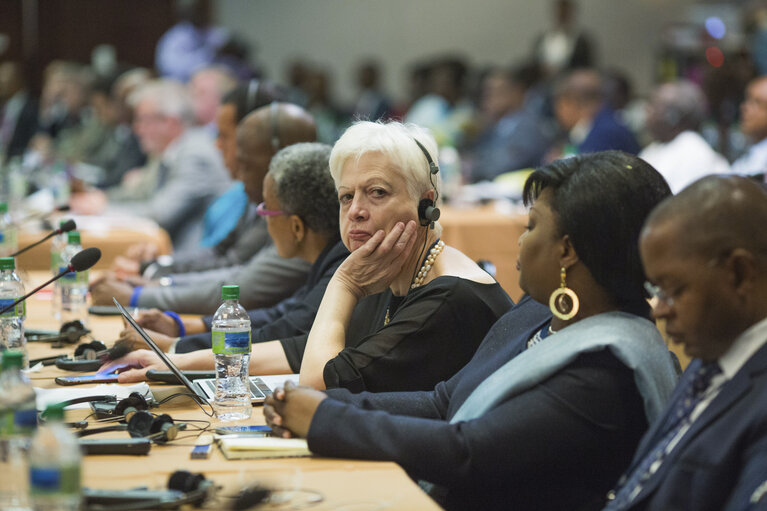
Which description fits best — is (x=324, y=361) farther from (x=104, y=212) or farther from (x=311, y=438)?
(x=104, y=212)

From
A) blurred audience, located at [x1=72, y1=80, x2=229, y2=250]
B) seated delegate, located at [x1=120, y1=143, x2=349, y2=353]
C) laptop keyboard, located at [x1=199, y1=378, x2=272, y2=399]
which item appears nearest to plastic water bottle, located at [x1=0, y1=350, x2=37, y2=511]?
laptop keyboard, located at [x1=199, y1=378, x2=272, y2=399]

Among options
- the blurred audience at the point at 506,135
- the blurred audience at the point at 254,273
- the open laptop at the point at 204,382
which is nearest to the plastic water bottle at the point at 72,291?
the blurred audience at the point at 254,273

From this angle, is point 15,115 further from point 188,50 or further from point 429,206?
point 429,206

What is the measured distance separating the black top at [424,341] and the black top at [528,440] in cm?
41

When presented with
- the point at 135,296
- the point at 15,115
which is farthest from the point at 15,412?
the point at 15,115

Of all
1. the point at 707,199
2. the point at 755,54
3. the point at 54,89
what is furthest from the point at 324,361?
the point at 54,89

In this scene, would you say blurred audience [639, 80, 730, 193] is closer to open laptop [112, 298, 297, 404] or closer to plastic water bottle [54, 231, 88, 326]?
plastic water bottle [54, 231, 88, 326]

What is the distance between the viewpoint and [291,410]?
1.78 metres

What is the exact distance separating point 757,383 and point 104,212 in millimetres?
5277

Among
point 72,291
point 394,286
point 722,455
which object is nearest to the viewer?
point 722,455

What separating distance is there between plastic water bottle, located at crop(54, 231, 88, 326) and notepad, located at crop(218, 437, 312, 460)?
1.80 meters

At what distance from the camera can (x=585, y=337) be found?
5.45 feet

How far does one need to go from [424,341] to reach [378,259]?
0.26m

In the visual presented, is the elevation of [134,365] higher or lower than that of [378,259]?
lower
